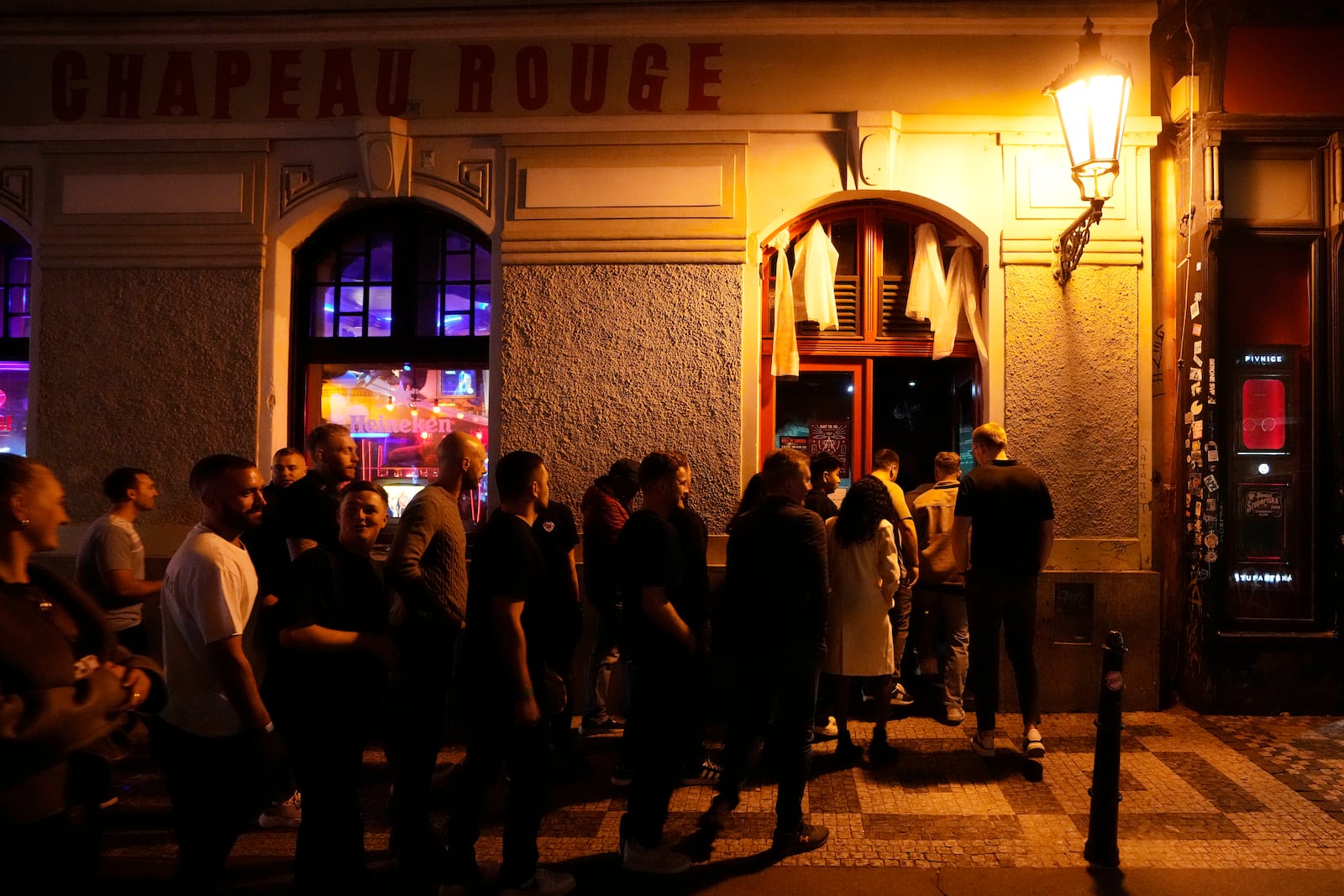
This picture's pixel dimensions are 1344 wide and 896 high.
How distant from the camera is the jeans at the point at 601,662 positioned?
586 cm

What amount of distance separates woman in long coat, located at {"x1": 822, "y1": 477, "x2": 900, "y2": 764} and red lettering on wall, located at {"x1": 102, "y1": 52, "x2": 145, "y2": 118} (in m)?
6.48

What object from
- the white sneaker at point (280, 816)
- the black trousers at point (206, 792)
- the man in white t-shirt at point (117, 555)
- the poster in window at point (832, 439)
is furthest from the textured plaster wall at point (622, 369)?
the black trousers at point (206, 792)

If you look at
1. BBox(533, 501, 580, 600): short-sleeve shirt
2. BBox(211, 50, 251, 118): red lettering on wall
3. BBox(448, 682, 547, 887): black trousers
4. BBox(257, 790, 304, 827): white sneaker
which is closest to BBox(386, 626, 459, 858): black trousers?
BBox(448, 682, 547, 887): black trousers

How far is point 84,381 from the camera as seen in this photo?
6980mm

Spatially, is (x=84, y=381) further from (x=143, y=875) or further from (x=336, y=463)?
(x=143, y=875)

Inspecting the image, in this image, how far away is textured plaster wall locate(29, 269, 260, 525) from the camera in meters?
6.93

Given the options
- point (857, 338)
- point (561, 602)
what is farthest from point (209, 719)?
point (857, 338)

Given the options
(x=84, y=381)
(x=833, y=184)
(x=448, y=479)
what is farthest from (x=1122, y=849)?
(x=84, y=381)

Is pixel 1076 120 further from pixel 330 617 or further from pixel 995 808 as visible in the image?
pixel 330 617

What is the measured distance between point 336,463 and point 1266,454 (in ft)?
21.0

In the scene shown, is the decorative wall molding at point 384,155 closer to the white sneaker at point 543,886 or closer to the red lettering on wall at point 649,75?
the red lettering on wall at point 649,75

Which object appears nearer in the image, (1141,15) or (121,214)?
(1141,15)

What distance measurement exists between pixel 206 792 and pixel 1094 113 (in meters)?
6.04

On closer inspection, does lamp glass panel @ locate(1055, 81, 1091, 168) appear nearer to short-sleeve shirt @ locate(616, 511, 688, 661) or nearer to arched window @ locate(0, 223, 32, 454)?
short-sleeve shirt @ locate(616, 511, 688, 661)
